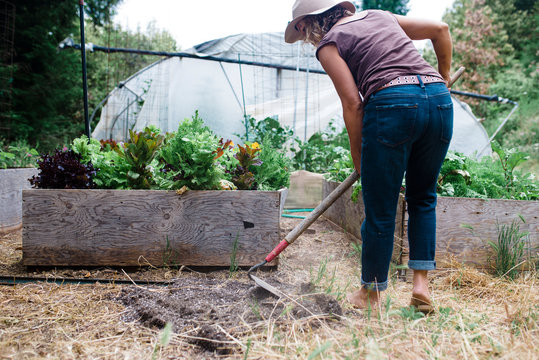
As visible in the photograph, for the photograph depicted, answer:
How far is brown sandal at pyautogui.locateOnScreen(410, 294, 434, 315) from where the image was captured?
5.34 ft

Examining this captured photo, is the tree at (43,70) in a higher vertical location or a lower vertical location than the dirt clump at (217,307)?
higher

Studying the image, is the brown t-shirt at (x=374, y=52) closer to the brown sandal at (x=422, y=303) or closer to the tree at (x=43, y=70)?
the brown sandal at (x=422, y=303)

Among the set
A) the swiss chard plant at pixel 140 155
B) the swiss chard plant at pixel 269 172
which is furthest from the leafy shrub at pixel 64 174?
the swiss chard plant at pixel 269 172

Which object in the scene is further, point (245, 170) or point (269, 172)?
point (269, 172)

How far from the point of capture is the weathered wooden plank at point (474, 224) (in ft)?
7.43

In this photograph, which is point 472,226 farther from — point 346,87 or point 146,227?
point 146,227

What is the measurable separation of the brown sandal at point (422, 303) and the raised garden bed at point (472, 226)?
0.63 meters

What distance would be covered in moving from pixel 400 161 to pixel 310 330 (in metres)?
0.78

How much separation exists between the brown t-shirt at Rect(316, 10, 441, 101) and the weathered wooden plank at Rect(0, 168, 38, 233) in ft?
9.70

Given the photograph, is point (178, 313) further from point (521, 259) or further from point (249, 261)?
point (521, 259)

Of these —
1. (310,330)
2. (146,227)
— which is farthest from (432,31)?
(146,227)

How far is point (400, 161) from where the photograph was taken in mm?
1519

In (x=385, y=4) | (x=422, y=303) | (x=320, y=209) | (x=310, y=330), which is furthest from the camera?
(x=385, y=4)

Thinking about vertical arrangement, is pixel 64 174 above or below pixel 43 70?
below
